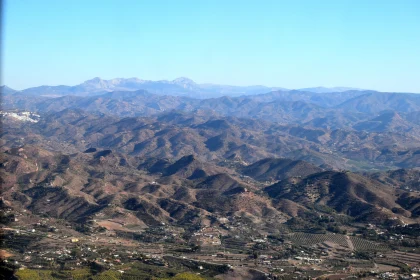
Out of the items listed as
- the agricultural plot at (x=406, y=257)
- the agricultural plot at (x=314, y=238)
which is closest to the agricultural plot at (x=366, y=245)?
the agricultural plot at (x=314, y=238)

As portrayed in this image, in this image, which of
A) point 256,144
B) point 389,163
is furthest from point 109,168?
point 389,163

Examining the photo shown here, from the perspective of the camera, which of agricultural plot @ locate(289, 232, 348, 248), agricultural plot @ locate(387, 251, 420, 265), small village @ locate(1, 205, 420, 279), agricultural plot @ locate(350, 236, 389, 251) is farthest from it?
agricultural plot @ locate(289, 232, 348, 248)

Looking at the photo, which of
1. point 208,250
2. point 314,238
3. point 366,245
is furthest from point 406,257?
point 208,250

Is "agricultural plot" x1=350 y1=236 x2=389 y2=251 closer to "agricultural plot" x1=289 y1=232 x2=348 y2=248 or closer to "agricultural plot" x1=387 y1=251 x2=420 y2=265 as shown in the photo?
"agricultural plot" x1=289 y1=232 x2=348 y2=248

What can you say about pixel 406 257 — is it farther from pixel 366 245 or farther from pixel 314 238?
pixel 314 238

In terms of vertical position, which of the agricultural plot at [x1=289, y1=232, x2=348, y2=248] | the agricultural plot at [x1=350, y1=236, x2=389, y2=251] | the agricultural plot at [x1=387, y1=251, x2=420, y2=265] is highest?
the agricultural plot at [x1=387, y1=251, x2=420, y2=265]

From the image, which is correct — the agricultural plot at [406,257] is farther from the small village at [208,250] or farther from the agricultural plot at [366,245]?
the agricultural plot at [366,245]

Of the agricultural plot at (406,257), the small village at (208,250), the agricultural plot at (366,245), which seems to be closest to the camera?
the small village at (208,250)

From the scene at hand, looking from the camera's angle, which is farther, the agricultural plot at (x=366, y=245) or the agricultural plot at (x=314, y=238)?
the agricultural plot at (x=314, y=238)

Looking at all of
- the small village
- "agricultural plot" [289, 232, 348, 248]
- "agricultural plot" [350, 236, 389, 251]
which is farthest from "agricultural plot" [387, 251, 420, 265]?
"agricultural plot" [289, 232, 348, 248]

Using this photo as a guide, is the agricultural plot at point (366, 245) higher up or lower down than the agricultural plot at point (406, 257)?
lower down

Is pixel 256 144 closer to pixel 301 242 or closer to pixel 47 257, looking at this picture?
pixel 301 242
